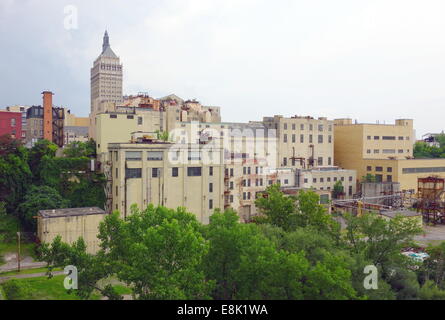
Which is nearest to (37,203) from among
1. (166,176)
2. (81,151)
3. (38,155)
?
(81,151)

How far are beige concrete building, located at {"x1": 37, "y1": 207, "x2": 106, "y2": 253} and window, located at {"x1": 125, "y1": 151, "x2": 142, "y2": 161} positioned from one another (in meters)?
7.61

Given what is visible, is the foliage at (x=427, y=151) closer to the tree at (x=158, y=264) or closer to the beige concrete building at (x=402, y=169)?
the beige concrete building at (x=402, y=169)

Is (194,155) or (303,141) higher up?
(303,141)

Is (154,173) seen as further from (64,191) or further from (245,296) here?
(245,296)

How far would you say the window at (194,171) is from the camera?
52.8m

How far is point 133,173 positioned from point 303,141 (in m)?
41.7

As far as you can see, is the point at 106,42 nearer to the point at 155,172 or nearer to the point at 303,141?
the point at 303,141

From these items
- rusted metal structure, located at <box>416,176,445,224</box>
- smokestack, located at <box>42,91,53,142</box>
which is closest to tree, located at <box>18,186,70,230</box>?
smokestack, located at <box>42,91,53,142</box>

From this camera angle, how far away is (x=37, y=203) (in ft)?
149

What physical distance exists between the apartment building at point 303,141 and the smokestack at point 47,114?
4041cm

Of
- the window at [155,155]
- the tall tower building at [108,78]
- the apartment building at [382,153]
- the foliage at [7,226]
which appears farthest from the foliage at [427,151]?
the tall tower building at [108,78]
